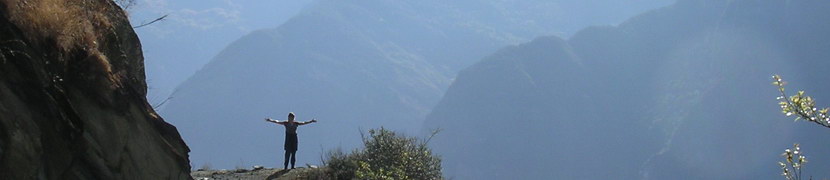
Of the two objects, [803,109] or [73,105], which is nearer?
[803,109]

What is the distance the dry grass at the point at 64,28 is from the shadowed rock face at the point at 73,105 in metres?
0.01

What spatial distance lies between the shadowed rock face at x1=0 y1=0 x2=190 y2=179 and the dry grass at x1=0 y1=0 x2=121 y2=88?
0.03 feet

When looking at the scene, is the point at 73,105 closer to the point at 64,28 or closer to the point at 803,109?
the point at 64,28

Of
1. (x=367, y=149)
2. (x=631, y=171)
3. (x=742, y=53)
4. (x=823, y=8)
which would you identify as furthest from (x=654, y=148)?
(x=367, y=149)

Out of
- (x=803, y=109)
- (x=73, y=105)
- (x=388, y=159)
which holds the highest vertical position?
(x=388, y=159)

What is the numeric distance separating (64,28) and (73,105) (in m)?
0.78

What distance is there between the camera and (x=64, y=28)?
777 cm

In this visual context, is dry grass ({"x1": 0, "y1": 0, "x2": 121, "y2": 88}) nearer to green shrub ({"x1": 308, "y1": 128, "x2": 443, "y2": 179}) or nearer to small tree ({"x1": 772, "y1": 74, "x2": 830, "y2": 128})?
small tree ({"x1": 772, "y1": 74, "x2": 830, "y2": 128})

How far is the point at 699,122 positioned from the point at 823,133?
4006cm

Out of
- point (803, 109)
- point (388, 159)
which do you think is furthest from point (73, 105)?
point (388, 159)

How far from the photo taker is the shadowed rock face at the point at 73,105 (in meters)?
6.55

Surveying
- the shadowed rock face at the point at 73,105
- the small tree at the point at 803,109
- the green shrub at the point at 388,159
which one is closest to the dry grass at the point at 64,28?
the shadowed rock face at the point at 73,105

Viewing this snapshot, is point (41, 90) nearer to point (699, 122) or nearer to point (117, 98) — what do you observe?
point (117, 98)

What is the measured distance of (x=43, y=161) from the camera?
664cm
